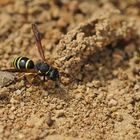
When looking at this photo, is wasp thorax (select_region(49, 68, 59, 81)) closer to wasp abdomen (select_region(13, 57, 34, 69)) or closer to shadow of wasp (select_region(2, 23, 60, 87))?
shadow of wasp (select_region(2, 23, 60, 87))

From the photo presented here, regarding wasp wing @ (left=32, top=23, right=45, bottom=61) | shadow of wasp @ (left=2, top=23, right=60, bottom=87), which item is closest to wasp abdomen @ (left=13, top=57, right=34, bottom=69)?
shadow of wasp @ (left=2, top=23, right=60, bottom=87)

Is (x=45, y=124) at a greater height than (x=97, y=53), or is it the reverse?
(x=97, y=53)

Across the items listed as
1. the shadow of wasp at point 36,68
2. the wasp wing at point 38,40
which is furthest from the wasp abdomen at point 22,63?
the wasp wing at point 38,40

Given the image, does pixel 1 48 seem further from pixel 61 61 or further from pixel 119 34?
pixel 119 34

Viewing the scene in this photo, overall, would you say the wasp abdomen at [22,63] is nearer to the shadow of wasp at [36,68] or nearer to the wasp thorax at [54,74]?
the shadow of wasp at [36,68]

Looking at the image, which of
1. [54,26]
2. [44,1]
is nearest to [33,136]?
[54,26]

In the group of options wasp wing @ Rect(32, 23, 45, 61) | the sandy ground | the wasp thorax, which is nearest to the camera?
the sandy ground

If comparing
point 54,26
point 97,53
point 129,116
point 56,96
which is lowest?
point 129,116

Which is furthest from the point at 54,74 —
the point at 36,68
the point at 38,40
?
the point at 38,40
